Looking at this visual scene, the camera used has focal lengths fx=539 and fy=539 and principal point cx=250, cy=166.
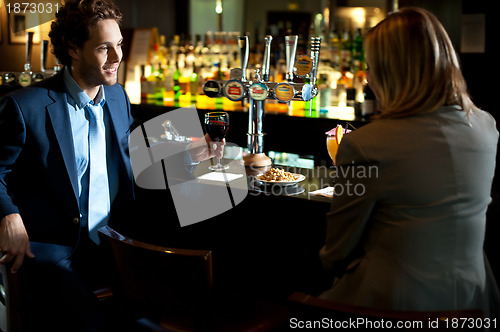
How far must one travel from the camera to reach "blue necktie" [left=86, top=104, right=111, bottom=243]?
1.80 metres

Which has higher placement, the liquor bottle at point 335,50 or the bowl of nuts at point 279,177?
the liquor bottle at point 335,50

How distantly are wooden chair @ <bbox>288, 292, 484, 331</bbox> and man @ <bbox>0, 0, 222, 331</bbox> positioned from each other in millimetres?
852

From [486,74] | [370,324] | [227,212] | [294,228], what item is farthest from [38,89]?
[486,74]

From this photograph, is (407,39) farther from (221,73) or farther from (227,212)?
(221,73)

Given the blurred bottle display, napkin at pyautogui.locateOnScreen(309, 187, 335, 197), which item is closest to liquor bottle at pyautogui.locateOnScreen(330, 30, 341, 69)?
the blurred bottle display

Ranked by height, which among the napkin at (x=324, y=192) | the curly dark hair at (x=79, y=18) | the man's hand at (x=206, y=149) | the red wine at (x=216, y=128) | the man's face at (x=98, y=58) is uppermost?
the curly dark hair at (x=79, y=18)

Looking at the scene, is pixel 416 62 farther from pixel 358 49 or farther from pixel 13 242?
pixel 358 49

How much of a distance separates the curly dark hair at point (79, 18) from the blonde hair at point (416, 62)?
947 mm

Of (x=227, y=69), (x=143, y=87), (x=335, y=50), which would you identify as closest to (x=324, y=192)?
(x=335, y=50)

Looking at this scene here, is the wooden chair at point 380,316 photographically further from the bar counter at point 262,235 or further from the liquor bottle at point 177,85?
the liquor bottle at point 177,85

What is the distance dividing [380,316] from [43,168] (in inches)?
45.2

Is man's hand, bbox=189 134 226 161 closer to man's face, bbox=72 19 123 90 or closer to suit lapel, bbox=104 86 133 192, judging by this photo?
suit lapel, bbox=104 86 133 192

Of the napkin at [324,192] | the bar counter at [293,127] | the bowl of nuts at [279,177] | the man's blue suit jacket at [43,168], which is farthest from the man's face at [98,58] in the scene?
the bar counter at [293,127]

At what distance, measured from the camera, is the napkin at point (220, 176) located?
1.92 m
